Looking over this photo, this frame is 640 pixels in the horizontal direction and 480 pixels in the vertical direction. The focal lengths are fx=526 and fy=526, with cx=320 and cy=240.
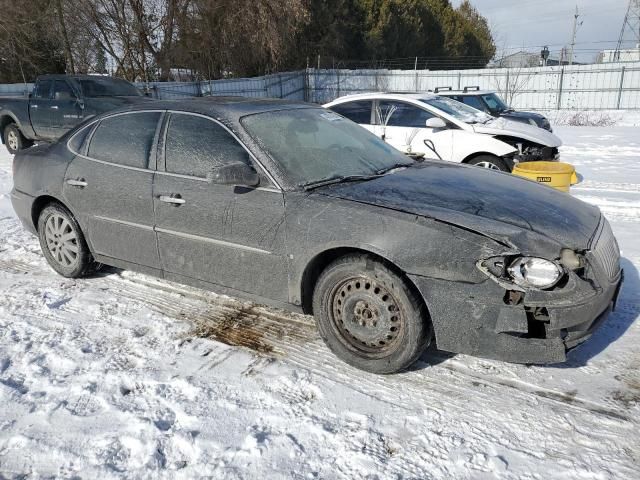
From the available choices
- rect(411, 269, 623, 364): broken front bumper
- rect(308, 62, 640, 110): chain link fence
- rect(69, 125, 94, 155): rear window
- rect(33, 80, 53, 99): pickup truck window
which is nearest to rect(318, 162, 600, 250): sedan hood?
rect(411, 269, 623, 364): broken front bumper

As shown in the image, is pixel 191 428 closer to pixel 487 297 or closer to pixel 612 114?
pixel 487 297

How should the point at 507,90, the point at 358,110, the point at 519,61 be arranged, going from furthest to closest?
the point at 519,61 < the point at 507,90 < the point at 358,110

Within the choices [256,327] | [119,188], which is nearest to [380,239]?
[256,327]

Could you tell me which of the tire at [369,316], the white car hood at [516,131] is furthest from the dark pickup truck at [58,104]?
the tire at [369,316]

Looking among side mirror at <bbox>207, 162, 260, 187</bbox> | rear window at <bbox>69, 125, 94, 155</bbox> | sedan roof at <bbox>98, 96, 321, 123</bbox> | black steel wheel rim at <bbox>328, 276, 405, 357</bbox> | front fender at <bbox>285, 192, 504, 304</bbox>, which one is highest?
sedan roof at <bbox>98, 96, 321, 123</bbox>

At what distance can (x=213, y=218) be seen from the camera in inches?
138

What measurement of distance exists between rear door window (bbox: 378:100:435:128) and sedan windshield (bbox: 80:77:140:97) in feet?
21.5

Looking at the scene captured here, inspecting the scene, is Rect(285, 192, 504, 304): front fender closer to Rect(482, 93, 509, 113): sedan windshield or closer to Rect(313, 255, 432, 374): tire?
Rect(313, 255, 432, 374): tire

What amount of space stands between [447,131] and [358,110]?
1.55 metres

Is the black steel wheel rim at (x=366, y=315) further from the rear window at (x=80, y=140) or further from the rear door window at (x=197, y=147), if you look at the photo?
the rear window at (x=80, y=140)

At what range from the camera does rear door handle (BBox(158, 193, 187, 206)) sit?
3.66m

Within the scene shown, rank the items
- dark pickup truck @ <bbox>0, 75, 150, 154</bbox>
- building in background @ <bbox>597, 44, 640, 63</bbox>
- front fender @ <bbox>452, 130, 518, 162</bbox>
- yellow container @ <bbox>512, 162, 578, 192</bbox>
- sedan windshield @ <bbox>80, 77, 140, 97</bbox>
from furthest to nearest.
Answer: building in background @ <bbox>597, 44, 640, 63</bbox> < sedan windshield @ <bbox>80, 77, 140, 97</bbox> < dark pickup truck @ <bbox>0, 75, 150, 154</bbox> < front fender @ <bbox>452, 130, 518, 162</bbox> < yellow container @ <bbox>512, 162, 578, 192</bbox>

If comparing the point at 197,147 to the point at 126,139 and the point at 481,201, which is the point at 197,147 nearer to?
the point at 126,139

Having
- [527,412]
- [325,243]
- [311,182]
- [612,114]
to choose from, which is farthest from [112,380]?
[612,114]
